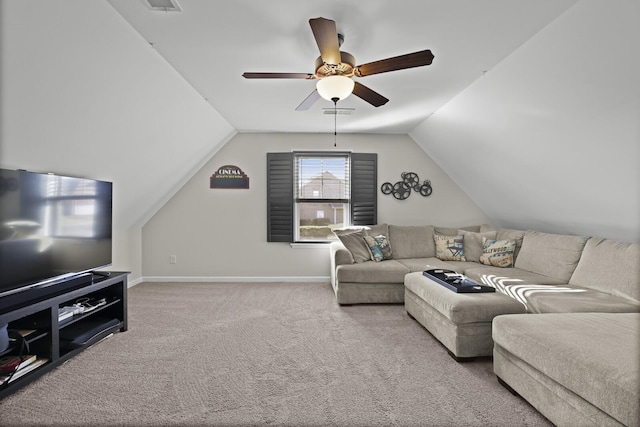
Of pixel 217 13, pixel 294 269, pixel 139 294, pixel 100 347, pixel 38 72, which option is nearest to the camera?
pixel 38 72

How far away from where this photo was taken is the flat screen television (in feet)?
7.04

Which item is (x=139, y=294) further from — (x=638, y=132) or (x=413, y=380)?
(x=638, y=132)

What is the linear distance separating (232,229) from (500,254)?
3.74m

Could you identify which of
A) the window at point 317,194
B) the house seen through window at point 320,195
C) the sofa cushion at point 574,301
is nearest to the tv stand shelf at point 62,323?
the window at point 317,194

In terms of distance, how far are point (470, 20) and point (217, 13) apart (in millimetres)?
1606

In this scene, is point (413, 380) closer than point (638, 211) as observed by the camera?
Yes

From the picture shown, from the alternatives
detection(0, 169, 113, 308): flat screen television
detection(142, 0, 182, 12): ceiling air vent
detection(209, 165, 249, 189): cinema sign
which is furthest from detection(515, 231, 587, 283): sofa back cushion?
detection(0, 169, 113, 308): flat screen television

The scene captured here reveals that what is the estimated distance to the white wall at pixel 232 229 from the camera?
5.01 meters

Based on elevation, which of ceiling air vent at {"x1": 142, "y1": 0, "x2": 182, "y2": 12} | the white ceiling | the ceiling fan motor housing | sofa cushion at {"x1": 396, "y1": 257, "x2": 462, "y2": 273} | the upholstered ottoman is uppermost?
the white ceiling

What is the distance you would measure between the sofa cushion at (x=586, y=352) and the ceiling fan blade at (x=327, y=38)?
1.99m

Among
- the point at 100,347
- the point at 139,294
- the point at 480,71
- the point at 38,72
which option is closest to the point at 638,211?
the point at 480,71

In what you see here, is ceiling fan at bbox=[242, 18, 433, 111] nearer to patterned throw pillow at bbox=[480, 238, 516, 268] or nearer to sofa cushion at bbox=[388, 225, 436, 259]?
sofa cushion at bbox=[388, 225, 436, 259]

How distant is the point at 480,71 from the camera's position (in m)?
2.81

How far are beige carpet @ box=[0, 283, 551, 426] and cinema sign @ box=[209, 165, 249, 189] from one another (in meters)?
2.18
